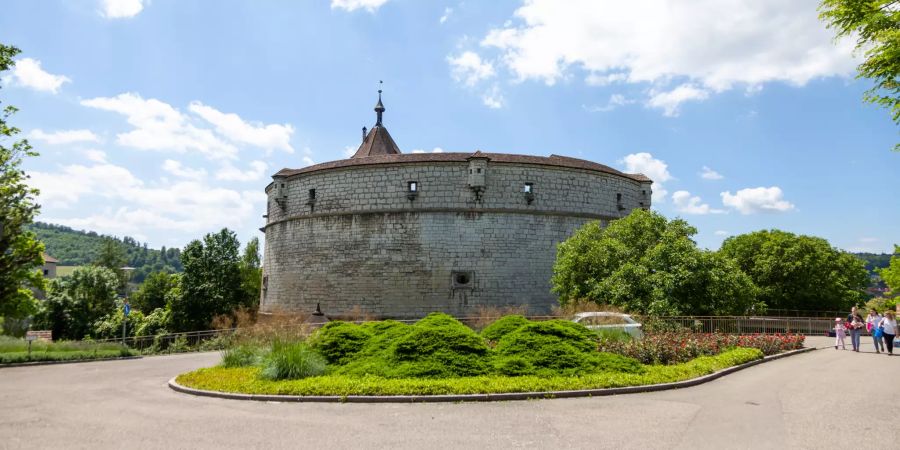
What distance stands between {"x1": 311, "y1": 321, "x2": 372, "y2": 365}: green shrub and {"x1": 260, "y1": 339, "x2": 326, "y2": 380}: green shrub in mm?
672

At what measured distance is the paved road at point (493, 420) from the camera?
6594mm

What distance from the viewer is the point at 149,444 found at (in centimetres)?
664

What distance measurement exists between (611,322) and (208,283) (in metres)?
26.8

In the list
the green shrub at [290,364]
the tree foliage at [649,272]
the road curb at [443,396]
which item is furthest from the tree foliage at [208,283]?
the road curb at [443,396]

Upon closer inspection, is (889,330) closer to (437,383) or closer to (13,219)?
(437,383)

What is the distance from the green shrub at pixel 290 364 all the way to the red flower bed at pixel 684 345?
6643 mm

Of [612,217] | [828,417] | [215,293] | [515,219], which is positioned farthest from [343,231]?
[828,417]

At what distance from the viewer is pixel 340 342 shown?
12.4m

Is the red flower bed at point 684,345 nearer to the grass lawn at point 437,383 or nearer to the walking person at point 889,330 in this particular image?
the grass lawn at point 437,383

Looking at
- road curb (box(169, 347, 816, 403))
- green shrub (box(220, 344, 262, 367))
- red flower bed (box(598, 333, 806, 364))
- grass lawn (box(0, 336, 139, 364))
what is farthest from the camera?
grass lawn (box(0, 336, 139, 364))

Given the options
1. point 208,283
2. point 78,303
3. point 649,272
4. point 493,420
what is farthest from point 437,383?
point 78,303

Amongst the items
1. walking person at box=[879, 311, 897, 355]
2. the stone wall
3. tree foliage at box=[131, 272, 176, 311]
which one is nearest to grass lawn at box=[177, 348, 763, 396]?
walking person at box=[879, 311, 897, 355]

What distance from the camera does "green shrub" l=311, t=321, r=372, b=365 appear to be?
39.8 ft

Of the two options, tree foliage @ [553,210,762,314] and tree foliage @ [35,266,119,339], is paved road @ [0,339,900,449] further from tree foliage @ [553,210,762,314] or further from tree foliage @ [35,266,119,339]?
tree foliage @ [35,266,119,339]
